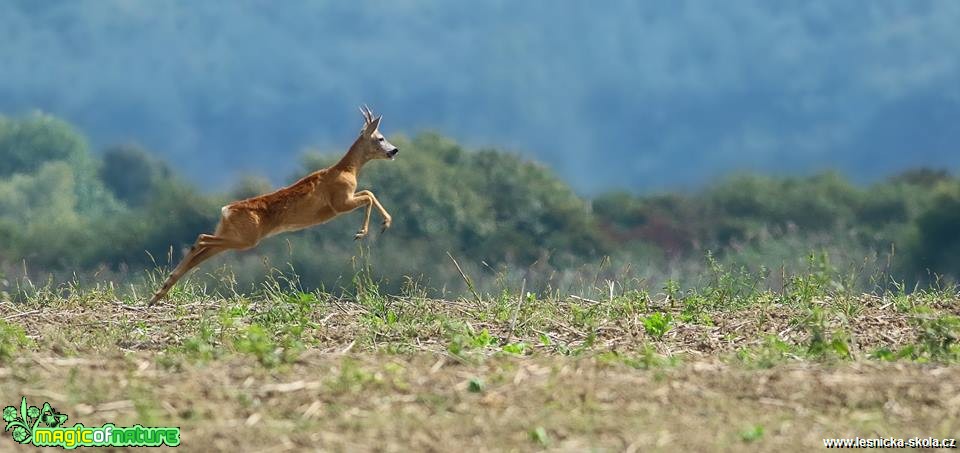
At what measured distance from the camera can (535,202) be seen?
85.3 ft

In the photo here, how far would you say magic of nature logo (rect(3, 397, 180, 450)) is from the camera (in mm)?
6223

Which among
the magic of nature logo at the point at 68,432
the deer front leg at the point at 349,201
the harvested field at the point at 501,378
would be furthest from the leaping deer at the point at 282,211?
the magic of nature logo at the point at 68,432

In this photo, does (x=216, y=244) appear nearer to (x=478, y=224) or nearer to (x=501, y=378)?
(x=501, y=378)

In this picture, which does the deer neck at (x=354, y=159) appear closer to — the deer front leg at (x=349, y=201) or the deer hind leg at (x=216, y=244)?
the deer front leg at (x=349, y=201)

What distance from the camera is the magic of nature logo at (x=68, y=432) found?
20.4ft

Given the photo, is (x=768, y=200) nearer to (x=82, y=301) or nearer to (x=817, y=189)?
(x=817, y=189)

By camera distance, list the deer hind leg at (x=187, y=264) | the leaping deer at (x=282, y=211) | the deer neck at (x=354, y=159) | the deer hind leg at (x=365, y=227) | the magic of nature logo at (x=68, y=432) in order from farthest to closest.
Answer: the deer neck at (x=354, y=159)
the leaping deer at (x=282, y=211)
the deer hind leg at (x=187, y=264)
the deer hind leg at (x=365, y=227)
the magic of nature logo at (x=68, y=432)

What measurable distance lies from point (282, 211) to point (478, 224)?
13183 mm

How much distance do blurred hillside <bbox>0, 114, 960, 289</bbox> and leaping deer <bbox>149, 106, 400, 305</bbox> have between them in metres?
4.63

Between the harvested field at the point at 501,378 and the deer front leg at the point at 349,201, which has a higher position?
the deer front leg at the point at 349,201

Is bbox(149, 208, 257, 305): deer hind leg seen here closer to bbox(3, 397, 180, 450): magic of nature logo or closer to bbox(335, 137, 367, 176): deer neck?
bbox(335, 137, 367, 176): deer neck

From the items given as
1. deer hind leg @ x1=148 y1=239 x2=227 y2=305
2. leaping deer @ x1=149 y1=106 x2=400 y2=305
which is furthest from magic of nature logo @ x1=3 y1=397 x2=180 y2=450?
leaping deer @ x1=149 y1=106 x2=400 y2=305

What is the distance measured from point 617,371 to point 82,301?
19.1 feet

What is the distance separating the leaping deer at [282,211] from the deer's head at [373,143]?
37cm
